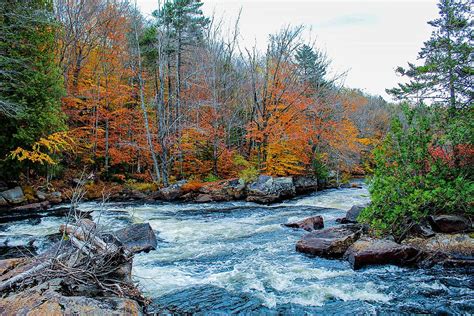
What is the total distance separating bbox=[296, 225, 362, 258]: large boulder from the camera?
26.1 ft

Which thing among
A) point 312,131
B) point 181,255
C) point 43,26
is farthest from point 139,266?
point 312,131

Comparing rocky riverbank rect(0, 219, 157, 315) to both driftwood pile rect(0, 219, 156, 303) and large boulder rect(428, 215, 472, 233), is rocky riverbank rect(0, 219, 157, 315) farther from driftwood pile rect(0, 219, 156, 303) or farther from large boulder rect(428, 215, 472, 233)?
large boulder rect(428, 215, 472, 233)

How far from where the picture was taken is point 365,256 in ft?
23.8

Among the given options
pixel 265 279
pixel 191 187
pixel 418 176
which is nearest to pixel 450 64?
pixel 418 176

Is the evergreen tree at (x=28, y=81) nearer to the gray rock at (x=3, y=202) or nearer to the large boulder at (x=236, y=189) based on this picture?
the gray rock at (x=3, y=202)

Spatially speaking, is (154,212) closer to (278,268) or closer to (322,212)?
(322,212)

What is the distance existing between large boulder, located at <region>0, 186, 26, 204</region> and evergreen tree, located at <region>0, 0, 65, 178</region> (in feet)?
3.76

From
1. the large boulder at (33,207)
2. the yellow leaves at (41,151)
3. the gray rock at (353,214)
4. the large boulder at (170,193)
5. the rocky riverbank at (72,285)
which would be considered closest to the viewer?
the rocky riverbank at (72,285)

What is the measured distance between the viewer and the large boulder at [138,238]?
8.27 m

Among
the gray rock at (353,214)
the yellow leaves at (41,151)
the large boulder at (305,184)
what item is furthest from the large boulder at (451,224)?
the yellow leaves at (41,151)

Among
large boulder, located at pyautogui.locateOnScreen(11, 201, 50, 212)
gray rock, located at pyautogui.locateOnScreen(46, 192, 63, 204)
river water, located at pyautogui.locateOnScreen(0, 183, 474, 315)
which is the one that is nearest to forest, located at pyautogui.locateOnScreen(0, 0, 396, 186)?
gray rock, located at pyautogui.locateOnScreen(46, 192, 63, 204)

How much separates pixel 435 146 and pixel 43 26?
17.3 metres

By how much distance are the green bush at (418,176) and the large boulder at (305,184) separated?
34.4 feet

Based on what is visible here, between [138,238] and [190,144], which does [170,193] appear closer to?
[190,144]
